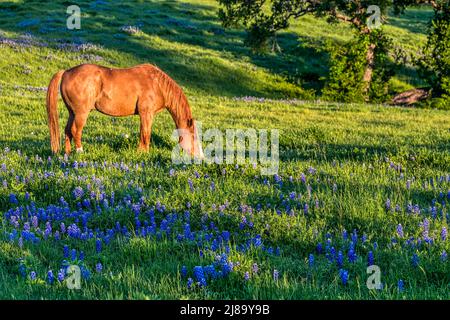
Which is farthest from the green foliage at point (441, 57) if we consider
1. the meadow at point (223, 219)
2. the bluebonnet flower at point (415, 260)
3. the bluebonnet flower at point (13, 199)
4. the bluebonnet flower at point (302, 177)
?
the bluebonnet flower at point (13, 199)

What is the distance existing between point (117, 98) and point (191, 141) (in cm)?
193

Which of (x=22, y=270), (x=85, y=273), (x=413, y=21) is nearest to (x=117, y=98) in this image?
(x=22, y=270)

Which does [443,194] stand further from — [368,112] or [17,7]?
[17,7]

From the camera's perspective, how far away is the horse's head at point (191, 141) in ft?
35.2

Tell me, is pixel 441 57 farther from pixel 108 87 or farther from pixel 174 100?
pixel 108 87

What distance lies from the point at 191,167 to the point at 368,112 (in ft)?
49.1

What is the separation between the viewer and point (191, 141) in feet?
36.3

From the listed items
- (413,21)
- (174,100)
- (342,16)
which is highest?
(413,21)

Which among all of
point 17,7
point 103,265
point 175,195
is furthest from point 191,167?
point 17,7

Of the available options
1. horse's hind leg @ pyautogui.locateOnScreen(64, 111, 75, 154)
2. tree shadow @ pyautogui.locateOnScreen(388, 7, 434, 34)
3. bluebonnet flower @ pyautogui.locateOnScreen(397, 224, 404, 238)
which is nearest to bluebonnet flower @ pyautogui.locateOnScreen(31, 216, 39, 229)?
bluebonnet flower @ pyautogui.locateOnScreen(397, 224, 404, 238)

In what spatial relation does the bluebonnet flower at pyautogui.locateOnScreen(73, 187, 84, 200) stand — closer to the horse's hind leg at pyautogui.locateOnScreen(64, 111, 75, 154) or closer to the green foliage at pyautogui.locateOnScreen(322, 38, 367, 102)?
the horse's hind leg at pyautogui.locateOnScreen(64, 111, 75, 154)

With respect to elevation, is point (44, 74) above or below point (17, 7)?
below
